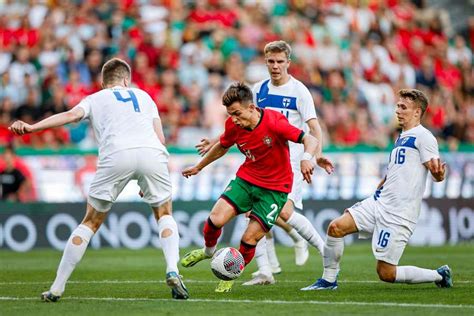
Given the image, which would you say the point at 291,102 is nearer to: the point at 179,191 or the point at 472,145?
the point at 179,191

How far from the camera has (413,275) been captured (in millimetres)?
11359

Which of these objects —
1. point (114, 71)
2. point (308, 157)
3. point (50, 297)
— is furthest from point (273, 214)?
point (50, 297)

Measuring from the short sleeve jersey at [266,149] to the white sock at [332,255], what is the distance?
0.70 metres

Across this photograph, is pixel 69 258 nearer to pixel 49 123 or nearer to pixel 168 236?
pixel 168 236

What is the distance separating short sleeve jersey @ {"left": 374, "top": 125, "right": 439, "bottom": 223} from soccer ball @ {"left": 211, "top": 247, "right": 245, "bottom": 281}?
5.37ft

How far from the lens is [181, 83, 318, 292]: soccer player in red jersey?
11.1 meters

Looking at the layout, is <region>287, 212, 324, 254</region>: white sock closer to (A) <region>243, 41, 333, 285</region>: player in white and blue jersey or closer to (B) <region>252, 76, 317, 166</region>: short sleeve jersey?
(A) <region>243, 41, 333, 285</region>: player in white and blue jersey

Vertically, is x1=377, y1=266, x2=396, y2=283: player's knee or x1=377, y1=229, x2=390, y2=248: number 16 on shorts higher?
x1=377, y1=229, x2=390, y2=248: number 16 on shorts

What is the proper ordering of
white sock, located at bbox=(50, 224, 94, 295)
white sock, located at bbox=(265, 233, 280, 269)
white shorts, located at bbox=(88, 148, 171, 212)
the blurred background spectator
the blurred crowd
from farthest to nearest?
the blurred crowd, the blurred background spectator, white sock, located at bbox=(265, 233, 280, 269), white shorts, located at bbox=(88, 148, 171, 212), white sock, located at bbox=(50, 224, 94, 295)

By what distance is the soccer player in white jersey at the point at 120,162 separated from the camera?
34.2 ft

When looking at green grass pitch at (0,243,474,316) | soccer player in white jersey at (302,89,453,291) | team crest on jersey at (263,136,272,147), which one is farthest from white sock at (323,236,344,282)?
team crest on jersey at (263,136,272,147)

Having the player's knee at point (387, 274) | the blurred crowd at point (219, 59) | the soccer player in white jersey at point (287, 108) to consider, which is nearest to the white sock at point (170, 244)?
the soccer player in white jersey at point (287, 108)

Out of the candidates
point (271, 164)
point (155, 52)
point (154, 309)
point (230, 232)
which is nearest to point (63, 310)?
point (154, 309)

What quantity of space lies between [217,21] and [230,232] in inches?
265
